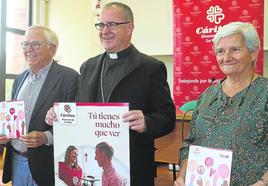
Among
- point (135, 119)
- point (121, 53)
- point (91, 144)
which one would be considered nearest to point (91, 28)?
point (121, 53)

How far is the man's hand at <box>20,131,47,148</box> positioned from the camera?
2053 millimetres

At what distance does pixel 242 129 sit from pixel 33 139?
1138 millimetres

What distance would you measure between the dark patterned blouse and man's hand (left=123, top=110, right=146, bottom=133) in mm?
278

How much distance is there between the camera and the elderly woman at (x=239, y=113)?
5.21 feet

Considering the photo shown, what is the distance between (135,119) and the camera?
1.71 m

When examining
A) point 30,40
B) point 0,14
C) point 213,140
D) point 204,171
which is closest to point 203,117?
point 213,140

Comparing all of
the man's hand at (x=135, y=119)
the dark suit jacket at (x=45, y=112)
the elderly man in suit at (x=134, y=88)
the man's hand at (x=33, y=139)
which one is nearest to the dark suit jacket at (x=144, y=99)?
the elderly man in suit at (x=134, y=88)

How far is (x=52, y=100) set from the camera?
7.20 ft

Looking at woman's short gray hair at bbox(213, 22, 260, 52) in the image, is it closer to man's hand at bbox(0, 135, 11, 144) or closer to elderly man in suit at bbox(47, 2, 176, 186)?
elderly man in suit at bbox(47, 2, 176, 186)

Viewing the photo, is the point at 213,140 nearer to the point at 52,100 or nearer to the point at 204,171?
the point at 204,171

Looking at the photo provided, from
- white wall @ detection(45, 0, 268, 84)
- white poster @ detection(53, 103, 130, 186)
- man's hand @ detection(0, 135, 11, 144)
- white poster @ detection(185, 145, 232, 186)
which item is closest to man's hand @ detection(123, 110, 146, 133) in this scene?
white poster @ detection(53, 103, 130, 186)

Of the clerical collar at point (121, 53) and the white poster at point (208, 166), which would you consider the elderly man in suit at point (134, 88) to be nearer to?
the clerical collar at point (121, 53)

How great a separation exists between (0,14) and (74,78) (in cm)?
460

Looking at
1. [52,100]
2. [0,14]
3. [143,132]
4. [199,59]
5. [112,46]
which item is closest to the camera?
[143,132]
